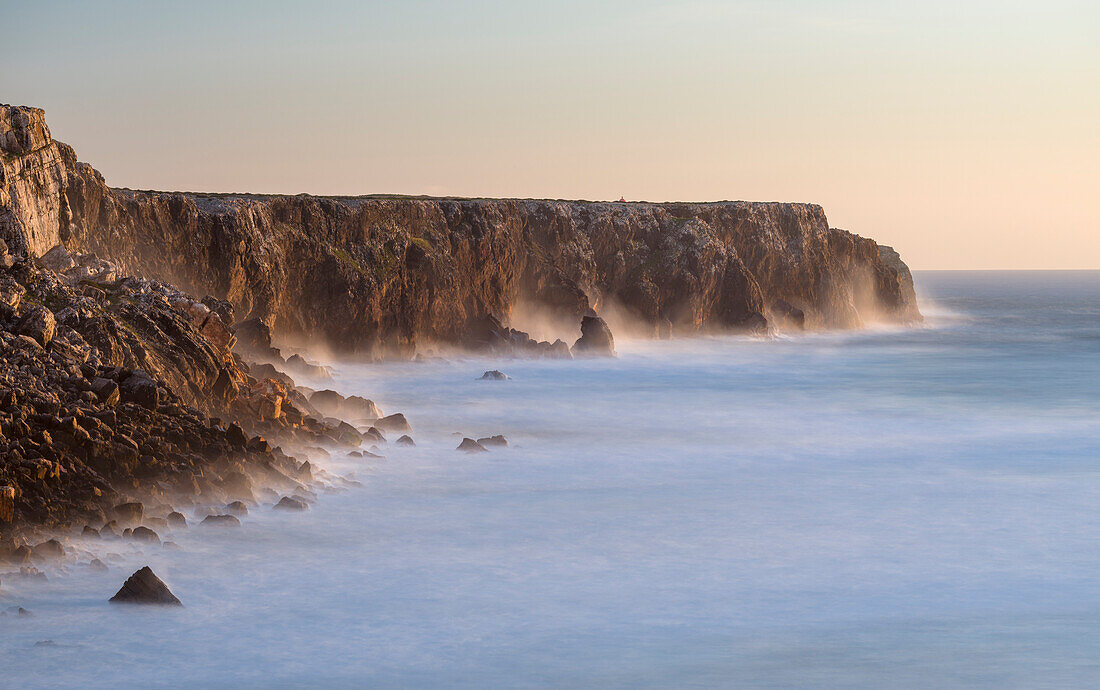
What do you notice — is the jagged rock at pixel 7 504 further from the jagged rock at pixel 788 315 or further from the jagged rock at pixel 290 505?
the jagged rock at pixel 788 315

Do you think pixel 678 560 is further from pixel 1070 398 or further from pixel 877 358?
pixel 877 358

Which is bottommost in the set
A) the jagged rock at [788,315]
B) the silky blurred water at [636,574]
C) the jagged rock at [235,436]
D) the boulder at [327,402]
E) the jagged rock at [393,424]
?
the silky blurred water at [636,574]

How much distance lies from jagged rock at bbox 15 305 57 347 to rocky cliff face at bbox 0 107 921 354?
14.9 ft

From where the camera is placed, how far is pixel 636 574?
1720cm

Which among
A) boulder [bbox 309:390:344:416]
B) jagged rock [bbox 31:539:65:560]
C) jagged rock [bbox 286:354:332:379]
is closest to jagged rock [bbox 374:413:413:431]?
boulder [bbox 309:390:344:416]

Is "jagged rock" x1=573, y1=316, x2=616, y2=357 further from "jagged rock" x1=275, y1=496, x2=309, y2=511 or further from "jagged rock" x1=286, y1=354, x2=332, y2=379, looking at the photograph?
"jagged rock" x1=275, y1=496, x2=309, y2=511

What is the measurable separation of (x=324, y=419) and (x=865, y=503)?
12.6 metres

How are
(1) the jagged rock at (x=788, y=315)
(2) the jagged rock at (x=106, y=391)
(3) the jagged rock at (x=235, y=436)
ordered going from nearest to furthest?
(2) the jagged rock at (x=106, y=391), (3) the jagged rock at (x=235, y=436), (1) the jagged rock at (x=788, y=315)

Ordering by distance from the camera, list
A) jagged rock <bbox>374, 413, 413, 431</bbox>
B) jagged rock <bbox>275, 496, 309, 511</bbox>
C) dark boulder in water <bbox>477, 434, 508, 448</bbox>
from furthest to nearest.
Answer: jagged rock <bbox>374, 413, 413, 431</bbox> < dark boulder in water <bbox>477, 434, 508, 448</bbox> < jagged rock <bbox>275, 496, 309, 511</bbox>

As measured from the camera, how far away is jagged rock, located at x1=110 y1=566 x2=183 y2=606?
48.7 feet

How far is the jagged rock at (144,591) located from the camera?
14852 mm

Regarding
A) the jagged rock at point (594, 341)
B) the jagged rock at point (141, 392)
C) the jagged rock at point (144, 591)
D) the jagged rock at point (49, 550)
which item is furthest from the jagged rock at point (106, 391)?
the jagged rock at point (594, 341)

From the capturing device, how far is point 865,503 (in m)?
22.6

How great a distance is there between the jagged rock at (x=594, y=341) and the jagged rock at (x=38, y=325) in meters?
35.7
